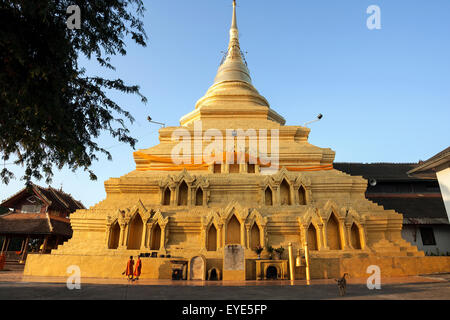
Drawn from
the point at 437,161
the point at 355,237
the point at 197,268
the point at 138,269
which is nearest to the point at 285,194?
the point at 355,237

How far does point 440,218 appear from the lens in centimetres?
1928

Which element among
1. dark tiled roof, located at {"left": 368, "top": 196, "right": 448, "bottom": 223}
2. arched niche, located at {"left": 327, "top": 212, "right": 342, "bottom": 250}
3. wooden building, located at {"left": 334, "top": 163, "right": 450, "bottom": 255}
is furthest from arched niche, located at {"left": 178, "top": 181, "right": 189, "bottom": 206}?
dark tiled roof, located at {"left": 368, "top": 196, "right": 448, "bottom": 223}

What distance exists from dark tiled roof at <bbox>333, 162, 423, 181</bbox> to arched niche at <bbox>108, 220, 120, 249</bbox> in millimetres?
19692

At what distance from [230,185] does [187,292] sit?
9.43m

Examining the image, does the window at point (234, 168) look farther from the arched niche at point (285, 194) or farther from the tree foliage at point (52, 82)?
the tree foliage at point (52, 82)

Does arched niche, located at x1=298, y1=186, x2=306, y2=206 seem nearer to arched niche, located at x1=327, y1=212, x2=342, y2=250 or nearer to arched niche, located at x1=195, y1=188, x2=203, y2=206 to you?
arched niche, located at x1=327, y1=212, x2=342, y2=250

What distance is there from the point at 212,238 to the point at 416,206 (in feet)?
53.5

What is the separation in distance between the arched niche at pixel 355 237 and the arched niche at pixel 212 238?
6.78 m

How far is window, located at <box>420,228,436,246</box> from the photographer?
19750mm

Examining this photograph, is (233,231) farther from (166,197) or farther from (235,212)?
(166,197)

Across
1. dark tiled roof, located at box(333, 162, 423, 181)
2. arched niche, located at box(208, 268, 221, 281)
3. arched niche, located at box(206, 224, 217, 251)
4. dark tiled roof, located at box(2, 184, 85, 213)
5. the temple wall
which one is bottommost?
arched niche, located at box(208, 268, 221, 281)

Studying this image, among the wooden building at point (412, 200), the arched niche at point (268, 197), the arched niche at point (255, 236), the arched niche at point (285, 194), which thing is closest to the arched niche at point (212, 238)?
the arched niche at point (255, 236)

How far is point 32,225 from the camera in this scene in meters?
23.9
